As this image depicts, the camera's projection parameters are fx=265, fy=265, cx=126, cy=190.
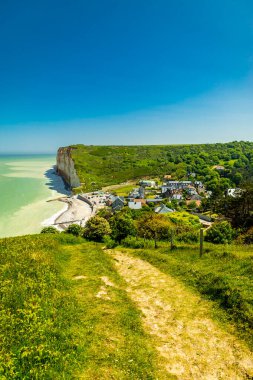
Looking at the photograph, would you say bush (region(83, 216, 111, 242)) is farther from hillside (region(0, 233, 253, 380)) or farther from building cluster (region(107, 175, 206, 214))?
building cluster (region(107, 175, 206, 214))

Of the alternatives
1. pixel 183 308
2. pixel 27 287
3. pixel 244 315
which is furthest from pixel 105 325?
pixel 244 315

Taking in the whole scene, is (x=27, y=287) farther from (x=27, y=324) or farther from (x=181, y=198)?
(x=181, y=198)

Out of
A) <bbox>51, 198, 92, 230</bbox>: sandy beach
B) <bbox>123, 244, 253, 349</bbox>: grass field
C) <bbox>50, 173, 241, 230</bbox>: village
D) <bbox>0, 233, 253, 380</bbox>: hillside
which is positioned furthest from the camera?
<bbox>50, 173, 241, 230</bbox>: village

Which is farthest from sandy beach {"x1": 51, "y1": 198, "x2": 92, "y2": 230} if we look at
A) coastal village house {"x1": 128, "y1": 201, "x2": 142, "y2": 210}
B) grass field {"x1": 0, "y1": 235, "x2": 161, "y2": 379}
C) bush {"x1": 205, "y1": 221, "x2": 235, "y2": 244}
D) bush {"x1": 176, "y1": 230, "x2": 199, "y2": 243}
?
grass field {"x1": 0, "y1": 235, "x2": 161, "y2": 379}

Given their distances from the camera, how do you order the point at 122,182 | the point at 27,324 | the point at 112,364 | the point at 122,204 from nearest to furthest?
1. the point at 112,364
2. the point at 27,324
3. the point at 122,204
4. the point at 122,182

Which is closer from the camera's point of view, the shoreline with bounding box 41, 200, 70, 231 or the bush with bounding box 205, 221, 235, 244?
the bush with bounding box 205, 221, 235, 244

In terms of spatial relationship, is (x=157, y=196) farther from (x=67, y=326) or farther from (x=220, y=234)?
(x=67, y=326)

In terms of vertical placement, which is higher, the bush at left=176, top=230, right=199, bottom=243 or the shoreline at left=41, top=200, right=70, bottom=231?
the bush at left=176, top=230, right=199, bottom=243
